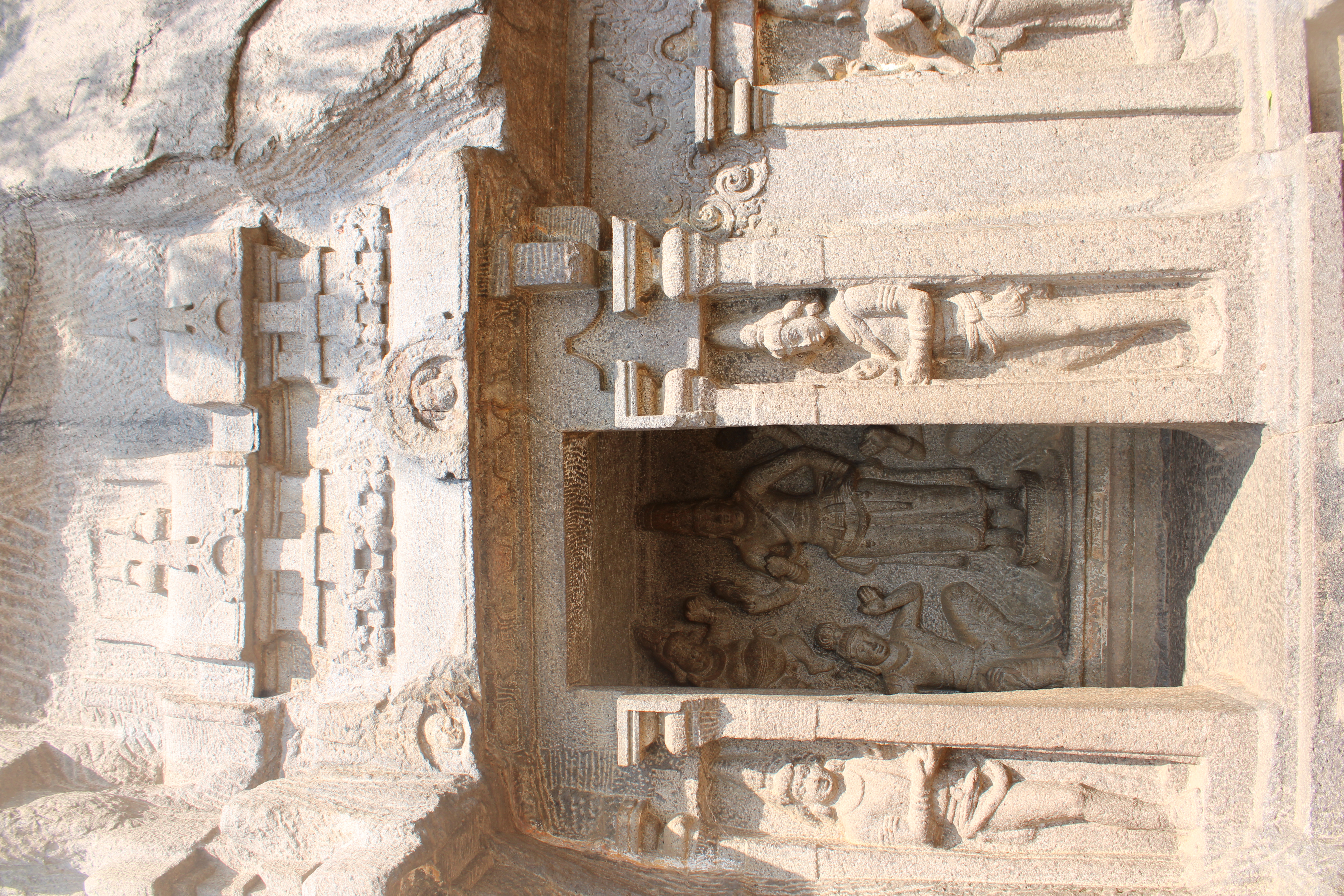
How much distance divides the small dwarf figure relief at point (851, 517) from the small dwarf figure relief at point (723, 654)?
397 mm

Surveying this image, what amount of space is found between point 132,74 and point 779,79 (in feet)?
10.1

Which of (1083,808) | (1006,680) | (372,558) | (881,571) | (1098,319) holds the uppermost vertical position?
(1098,319)

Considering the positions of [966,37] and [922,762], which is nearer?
[922,762]

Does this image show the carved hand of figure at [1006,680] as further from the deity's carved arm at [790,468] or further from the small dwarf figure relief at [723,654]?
the deity's carved arm at [790,468]

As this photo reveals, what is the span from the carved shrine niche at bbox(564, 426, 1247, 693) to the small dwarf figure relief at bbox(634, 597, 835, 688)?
1 centimetres

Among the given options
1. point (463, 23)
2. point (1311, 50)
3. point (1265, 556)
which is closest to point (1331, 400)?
point (1265, 556)

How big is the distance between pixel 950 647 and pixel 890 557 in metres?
0.63

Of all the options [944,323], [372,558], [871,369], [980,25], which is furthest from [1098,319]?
[372,558]

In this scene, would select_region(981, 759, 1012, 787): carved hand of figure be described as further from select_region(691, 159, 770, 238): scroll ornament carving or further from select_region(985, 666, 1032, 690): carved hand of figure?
select_region(691, 159, 770, 238): scroll ornament carving

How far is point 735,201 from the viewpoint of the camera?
4020mm

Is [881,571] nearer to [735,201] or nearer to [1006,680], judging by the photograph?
[1006,680]

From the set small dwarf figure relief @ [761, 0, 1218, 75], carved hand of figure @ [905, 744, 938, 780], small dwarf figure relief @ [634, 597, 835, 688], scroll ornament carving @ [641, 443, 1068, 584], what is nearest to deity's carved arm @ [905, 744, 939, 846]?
carved hand of figure @ [905, 744, 938, 780]

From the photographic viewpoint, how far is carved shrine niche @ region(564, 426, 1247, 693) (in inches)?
187

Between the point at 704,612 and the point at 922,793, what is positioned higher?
the point at 704,612
